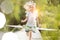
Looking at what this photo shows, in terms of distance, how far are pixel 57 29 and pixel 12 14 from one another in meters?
0.31

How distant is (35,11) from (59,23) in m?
0.18

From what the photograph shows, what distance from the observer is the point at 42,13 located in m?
1.19

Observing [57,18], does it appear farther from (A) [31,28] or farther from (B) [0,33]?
(B) [0,33]

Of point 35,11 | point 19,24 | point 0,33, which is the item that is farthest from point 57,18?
point 0,33

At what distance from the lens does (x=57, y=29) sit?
1186mm

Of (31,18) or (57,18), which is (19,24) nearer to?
(31,18)

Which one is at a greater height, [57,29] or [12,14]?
[12,14]

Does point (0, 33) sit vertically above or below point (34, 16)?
below

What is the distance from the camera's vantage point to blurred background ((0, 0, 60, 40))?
1176 millimetres

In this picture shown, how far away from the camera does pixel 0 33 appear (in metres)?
1.17

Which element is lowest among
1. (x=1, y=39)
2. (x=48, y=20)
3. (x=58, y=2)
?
(x=1, y=39)

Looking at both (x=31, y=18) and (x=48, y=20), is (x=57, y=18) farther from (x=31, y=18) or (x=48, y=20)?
(x=31, y=18)

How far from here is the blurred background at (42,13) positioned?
1.18 meters

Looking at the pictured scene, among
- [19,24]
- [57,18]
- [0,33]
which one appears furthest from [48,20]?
[0,33]
